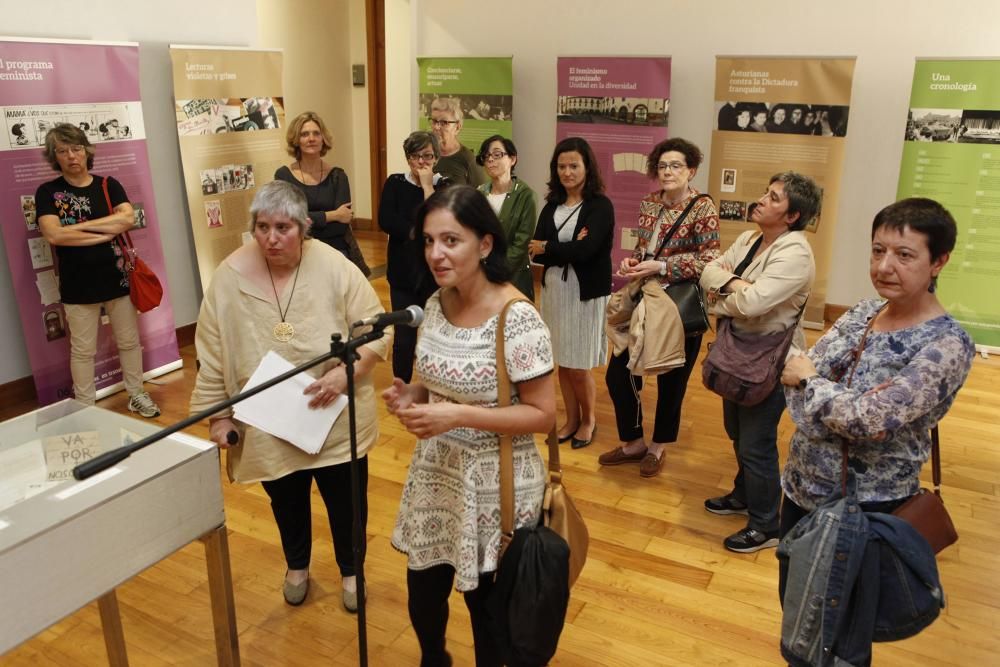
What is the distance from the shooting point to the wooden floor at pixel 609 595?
2744 mm

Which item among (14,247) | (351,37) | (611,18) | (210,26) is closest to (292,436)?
(14,247)

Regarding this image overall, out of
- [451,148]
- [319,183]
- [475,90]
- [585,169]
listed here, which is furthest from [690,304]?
[475,90]

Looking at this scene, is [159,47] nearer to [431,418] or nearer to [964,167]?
[431,418]

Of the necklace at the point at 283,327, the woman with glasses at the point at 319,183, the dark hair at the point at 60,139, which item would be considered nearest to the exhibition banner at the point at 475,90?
the woman with glasses at the point at 319,183

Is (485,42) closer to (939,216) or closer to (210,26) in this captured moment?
(210,26)

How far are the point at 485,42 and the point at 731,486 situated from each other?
5304 millimetres

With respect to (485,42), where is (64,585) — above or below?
below

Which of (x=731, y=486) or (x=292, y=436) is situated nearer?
(x=292, y=436)

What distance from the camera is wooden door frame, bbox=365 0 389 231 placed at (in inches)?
354

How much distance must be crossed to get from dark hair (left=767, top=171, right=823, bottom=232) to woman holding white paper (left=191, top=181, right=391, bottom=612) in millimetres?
1599

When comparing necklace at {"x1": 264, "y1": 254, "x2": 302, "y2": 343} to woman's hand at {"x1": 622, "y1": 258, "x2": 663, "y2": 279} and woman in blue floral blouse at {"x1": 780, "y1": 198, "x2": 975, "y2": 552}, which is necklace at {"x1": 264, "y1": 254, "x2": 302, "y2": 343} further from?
woman's hand at {"x1": 622, "y1": 258, "x2": 663, "y2": 279}

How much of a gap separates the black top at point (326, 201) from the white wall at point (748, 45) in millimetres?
3288

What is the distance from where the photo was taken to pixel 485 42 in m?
7.59

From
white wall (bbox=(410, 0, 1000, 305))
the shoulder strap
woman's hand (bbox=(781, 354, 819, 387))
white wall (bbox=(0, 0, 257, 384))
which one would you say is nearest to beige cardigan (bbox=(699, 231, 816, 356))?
the shoulder strap
